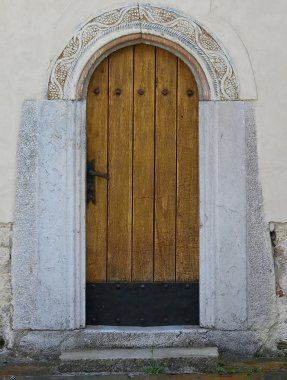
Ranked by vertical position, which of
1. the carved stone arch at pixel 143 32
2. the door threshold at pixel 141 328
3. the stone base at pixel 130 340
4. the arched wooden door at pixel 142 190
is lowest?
the stone base at pixel 130 340

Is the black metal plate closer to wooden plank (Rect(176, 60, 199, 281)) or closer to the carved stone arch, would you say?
wooden plank (Rect(176, 60, 199, 281))

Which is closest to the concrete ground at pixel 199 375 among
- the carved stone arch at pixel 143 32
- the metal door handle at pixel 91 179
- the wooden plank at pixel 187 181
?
the wooden plank at pixel 187 181

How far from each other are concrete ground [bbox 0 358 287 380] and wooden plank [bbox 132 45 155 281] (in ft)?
2.48

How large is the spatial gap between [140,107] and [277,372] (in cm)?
200

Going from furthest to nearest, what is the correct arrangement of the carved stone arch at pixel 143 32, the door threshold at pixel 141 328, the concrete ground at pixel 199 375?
the door threshold at pixel 141 328
the carved stone arch at pixel 143 32
the concrete ground at pixel 199 375

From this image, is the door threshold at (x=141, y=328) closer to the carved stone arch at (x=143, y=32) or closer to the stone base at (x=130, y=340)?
the stone base at (x=130, y=340)

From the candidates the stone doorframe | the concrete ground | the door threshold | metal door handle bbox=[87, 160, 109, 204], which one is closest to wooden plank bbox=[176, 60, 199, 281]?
the stone doorframe

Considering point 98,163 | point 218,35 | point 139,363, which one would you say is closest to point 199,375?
point 139,363

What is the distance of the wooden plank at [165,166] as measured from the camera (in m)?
5.40

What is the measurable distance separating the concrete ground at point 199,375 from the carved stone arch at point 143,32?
5.84 ft

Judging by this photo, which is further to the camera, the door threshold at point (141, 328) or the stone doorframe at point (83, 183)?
the door threshold at point (141, 328)

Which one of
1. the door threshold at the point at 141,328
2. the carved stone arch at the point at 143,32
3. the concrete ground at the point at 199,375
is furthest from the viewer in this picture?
the door threshold at the point at 141,328

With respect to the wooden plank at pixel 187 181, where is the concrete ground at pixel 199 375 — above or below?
below

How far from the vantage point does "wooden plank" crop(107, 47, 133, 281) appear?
540 centimetres
